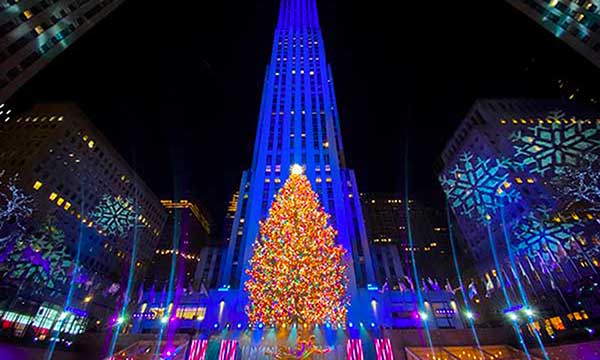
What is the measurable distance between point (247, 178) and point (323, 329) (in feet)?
90.5

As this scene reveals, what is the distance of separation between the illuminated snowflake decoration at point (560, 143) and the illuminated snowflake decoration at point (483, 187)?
5.52m

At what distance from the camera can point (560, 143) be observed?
62.3 ft

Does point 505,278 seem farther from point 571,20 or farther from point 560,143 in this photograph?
point 571,20

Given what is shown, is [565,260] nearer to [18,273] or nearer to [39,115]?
[18,273]

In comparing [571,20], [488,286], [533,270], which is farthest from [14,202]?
[571,20]

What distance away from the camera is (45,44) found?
26250 mm

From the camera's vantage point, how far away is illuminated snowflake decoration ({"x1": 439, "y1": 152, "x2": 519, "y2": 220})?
30.0 meters

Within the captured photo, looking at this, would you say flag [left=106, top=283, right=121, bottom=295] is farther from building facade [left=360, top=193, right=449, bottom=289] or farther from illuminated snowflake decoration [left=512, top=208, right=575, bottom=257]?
illuminated snowflake decoration [left=512, top=208, right=575, bottom=257]

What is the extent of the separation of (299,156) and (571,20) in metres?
30.9

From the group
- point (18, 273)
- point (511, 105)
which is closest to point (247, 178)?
point (18, 273)

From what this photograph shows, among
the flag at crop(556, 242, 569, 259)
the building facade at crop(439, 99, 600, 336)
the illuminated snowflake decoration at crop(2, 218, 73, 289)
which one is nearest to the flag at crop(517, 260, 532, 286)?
the building facade at crop(439, 99, 600, 336)

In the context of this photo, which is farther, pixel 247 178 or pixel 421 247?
pixel 421 247

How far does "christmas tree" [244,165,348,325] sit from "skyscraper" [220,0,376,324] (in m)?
12.3

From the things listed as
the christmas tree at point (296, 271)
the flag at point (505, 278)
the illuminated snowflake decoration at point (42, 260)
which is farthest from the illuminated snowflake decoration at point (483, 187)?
the illuminated snowflake decoration at point (42, 260)
